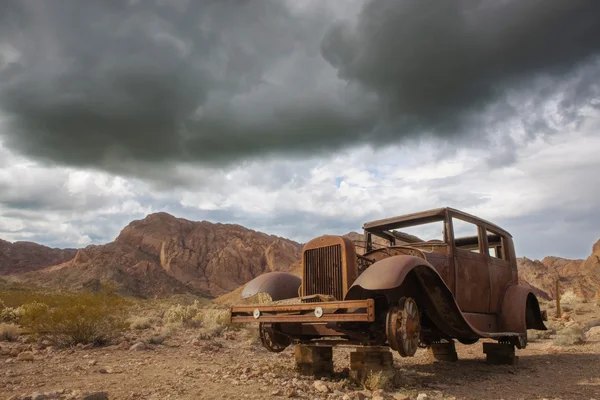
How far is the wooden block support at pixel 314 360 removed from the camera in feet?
19.6

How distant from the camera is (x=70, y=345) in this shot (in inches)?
372

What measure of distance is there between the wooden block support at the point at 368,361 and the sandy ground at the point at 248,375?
0.63ft

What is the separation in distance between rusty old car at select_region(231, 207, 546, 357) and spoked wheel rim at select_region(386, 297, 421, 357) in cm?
1

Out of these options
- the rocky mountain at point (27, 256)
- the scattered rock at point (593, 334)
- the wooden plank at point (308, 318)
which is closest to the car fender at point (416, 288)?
the wooden plank at point (308, 318)

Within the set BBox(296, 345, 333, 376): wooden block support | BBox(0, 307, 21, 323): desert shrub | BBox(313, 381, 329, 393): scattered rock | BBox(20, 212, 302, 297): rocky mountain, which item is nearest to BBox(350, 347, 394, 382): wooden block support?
BBox(313, 381, 329, 393): scattered rock

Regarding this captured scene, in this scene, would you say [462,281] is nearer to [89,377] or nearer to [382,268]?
[382,268]

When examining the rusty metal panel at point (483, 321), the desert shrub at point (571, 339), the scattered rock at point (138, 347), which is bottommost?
the desert shrub at point (571, 339)

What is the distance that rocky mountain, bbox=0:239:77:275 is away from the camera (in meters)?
73.9

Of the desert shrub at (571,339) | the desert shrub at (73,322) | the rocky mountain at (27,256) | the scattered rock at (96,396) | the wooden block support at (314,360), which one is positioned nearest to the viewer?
the scattered rock at (96,396)

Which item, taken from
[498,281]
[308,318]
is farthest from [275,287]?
[498,281]

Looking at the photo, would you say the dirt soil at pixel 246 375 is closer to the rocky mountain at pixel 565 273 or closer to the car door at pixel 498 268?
the car door at pixel 498 268

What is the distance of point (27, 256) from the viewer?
7950 centimetres

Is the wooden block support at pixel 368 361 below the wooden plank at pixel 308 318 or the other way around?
below

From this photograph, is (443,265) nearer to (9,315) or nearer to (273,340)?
(273,340)
